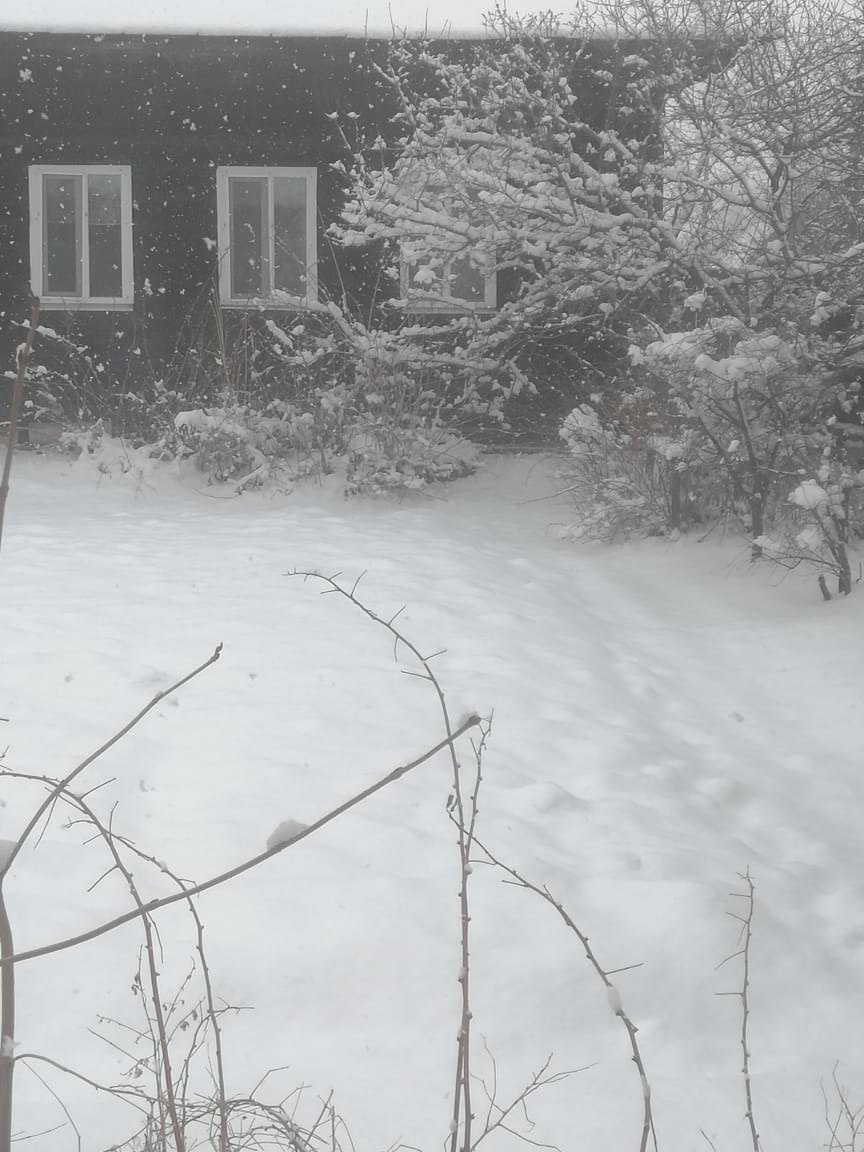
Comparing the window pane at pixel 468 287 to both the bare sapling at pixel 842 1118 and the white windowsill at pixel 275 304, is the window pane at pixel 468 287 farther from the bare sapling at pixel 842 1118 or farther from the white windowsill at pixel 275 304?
the bare sapling at pixel 842 1118

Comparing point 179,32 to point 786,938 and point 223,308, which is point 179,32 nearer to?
point 223,308

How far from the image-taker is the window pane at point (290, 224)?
1195 centimetres

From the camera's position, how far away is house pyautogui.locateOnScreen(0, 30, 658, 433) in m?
11.5

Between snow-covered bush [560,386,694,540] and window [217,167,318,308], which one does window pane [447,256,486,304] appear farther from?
snow-covered bush [560,386,694,540]

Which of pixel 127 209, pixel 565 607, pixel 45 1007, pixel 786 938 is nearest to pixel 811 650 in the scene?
pixel 565 607

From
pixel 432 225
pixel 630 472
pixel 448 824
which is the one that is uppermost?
pixel 432 225

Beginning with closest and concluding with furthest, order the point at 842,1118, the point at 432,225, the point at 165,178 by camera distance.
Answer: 1. the point at 842,1118
2. the point at 432,225
3. the point at 165,178

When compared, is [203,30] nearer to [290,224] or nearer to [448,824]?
[290,224]

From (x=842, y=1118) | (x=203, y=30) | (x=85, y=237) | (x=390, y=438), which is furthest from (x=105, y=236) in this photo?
(x=842, y=1118)

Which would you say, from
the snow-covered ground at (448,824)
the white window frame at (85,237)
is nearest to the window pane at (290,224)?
the white window frame at (85,237)

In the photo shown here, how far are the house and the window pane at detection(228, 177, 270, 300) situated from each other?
0.6 inches

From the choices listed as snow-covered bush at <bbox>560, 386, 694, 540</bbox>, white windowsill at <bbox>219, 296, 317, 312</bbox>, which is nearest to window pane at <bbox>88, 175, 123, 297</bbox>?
white windowsill at <bbox>219, 296, 317, 312</bbox>

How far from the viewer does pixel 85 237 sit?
12.1m

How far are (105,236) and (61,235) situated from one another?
491 millimetres
